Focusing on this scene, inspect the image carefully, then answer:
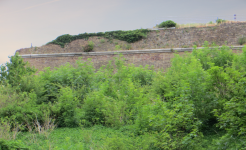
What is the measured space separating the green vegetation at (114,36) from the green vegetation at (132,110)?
8090mm

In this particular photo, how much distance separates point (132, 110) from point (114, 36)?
15.2 metres

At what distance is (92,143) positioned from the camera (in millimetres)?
6539

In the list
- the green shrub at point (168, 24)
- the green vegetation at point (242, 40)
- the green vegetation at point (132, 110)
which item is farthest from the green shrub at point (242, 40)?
the green vegetation at point (132, 110)

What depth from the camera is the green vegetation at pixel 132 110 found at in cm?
536

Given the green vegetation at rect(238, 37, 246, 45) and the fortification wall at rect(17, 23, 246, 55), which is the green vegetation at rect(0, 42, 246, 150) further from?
the green vegetation at rect(238, 37, 246, 45)

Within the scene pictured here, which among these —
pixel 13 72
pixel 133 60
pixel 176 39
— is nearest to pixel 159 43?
pixel 176 39

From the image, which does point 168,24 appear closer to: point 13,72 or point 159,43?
point 159,43

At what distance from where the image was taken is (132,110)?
25.9 feet

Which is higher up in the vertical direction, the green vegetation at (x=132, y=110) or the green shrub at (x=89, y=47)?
the green shrub at (x=89, y=47)

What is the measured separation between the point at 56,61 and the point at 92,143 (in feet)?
53.8

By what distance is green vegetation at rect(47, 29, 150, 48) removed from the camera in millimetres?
21094

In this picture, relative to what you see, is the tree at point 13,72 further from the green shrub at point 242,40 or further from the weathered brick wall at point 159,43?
the green shrub at point 242,40

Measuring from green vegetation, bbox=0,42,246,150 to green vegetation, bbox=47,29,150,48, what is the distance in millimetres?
8090

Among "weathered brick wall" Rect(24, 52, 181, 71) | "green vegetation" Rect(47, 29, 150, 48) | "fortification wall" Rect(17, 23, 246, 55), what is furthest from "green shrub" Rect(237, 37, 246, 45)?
"green vegetation" Rect(47, 29, 150, 48)
